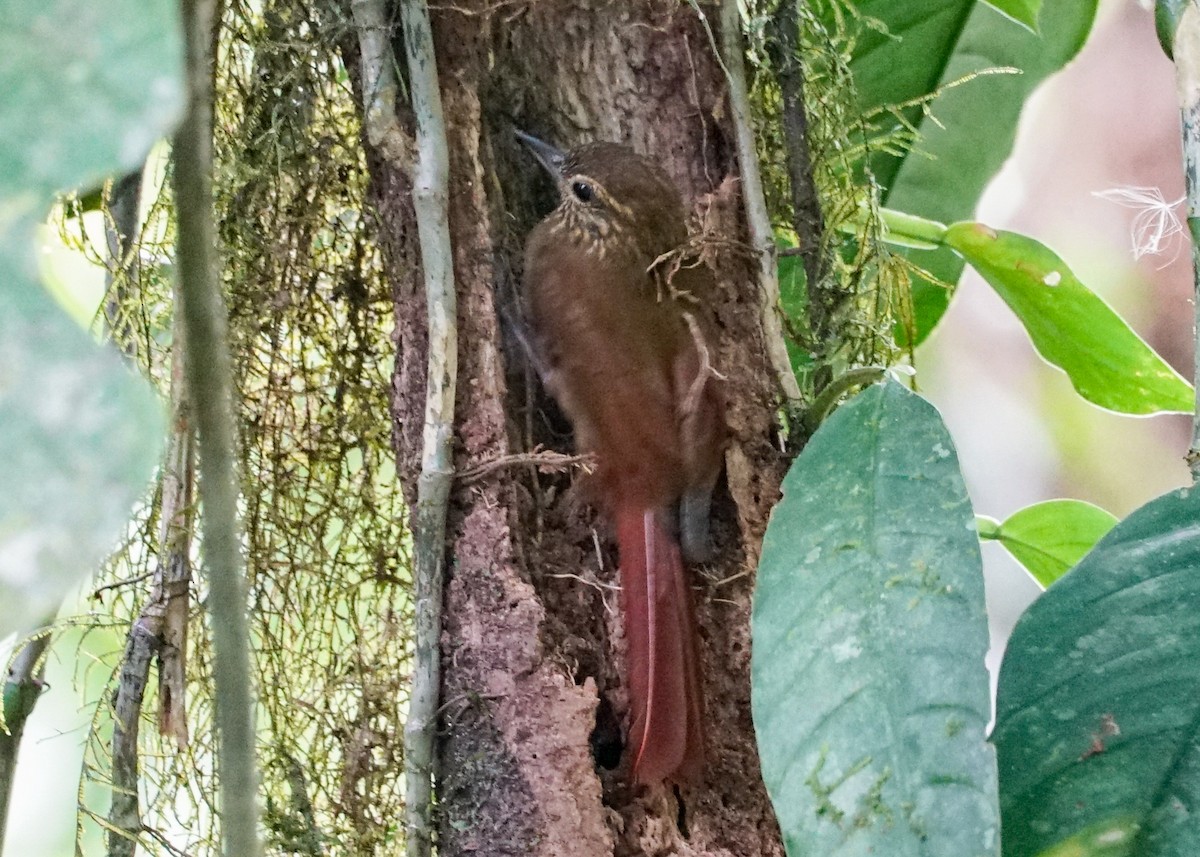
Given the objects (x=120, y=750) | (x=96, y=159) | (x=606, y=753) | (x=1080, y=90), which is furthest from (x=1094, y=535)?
(x=1080, y=90)

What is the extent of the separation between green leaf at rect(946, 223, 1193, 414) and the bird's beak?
18.4 inches

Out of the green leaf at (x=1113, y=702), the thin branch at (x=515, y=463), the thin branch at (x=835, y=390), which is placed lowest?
the green leaf at (x=1113, y=702)

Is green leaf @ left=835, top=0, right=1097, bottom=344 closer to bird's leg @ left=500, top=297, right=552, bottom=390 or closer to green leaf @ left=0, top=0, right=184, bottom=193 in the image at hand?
bird's leg @ left=500, top=297, right=552, bottom=390

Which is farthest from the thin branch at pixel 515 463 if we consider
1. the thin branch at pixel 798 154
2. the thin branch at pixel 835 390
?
the thin branch at pixel 798 154

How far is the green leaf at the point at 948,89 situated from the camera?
154 cm

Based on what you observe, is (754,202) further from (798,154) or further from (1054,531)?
(1054,531)

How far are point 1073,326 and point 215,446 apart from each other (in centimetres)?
125

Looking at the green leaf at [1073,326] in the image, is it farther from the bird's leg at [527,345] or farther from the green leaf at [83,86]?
the green leaf at [83,86]

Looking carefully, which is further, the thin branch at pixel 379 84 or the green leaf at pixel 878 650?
the thin branch at pixel 379 84

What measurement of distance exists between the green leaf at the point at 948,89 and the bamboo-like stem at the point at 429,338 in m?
0.71

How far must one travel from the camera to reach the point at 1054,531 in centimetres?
139

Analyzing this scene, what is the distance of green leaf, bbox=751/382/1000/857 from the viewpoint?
60 cm

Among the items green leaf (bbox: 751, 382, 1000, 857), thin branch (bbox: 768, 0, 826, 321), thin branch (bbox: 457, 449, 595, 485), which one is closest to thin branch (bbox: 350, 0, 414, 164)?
thin branch (bbox: 457, 449, 595, 485)

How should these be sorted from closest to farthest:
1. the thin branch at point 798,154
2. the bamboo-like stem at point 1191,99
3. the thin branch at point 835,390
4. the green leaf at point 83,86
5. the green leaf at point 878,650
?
1. the green leaf at point 83,86
2. the green leaf at point 878,650
3. the bamboo-like stem at point 1191,99
4. the thin branch at point 835,390
5. the thin branch at point 798,154
